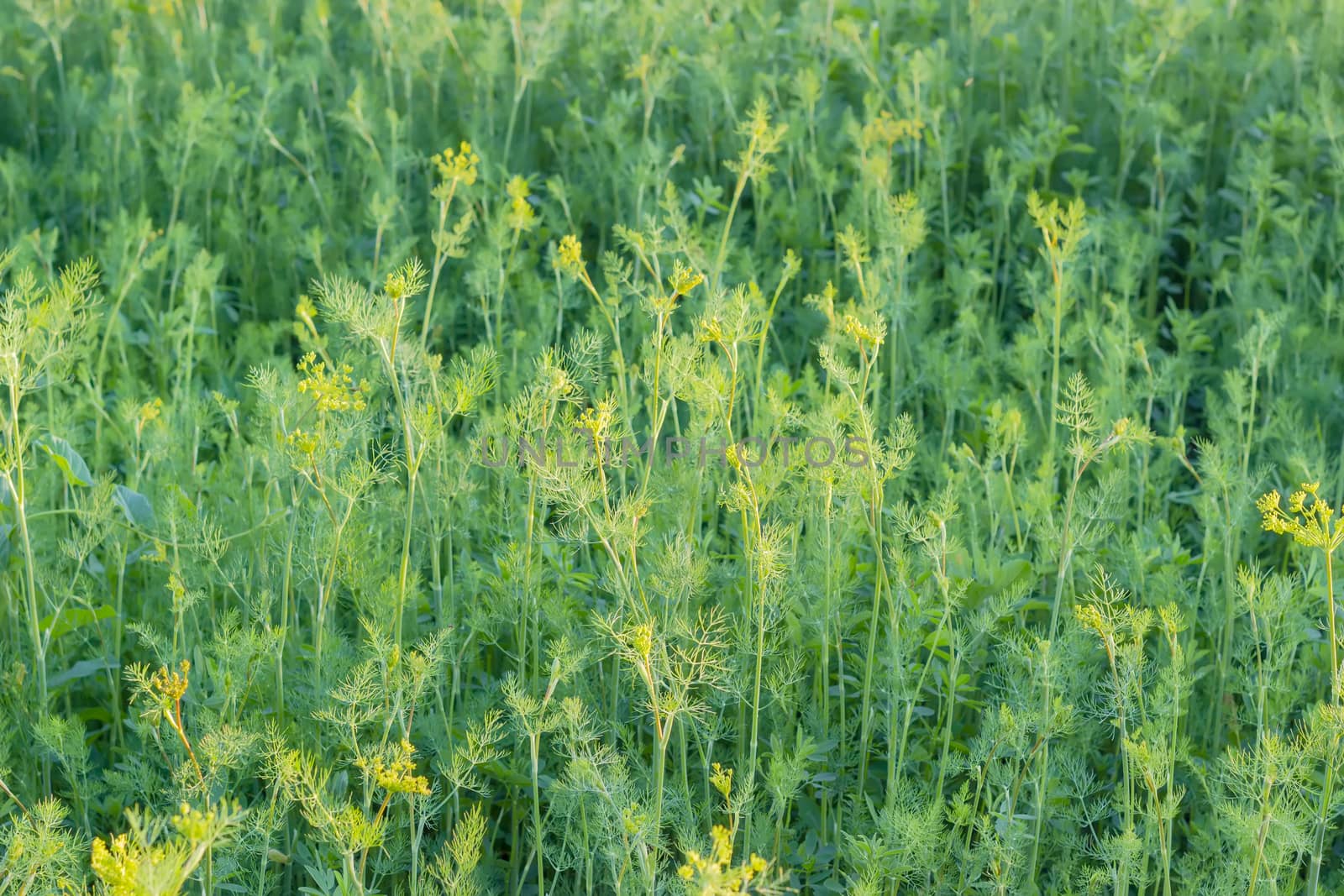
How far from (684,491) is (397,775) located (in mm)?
958

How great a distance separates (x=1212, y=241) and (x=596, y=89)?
2.17 m

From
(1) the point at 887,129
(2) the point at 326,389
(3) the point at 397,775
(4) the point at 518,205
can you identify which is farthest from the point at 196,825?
(1) the point at 887,129

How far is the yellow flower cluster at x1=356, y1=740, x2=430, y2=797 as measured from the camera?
1.82m

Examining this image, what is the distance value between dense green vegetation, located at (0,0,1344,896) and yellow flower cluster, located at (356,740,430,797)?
0.07 feet

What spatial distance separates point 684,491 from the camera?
2699mm

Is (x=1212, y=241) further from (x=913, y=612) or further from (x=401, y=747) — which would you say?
(x=401, y=747)

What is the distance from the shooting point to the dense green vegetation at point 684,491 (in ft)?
7.28

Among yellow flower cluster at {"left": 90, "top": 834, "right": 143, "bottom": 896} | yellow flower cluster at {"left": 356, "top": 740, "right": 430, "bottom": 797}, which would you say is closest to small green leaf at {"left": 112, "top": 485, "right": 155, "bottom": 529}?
yellow flower cluster at {"left": 356, "top": 740, "right": 430, "bottom": 797}

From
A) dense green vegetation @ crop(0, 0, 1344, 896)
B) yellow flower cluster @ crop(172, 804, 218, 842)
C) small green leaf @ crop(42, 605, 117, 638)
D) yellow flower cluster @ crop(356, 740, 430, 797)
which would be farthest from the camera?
small green leaf @ crop(42, 605, 117, 638)

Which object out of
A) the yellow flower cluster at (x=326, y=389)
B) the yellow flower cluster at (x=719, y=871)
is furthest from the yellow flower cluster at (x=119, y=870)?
the yellow flower cluster at (x=326, y=389)

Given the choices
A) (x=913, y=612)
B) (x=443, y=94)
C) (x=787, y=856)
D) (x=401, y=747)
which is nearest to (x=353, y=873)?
(x=401, y=747)

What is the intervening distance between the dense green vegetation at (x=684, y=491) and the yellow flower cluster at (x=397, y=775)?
0.07 ft

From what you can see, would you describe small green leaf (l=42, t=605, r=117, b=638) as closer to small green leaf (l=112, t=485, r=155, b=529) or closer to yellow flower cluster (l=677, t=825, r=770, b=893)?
small green leaf (l=112, t=485, r=155, b=529)
